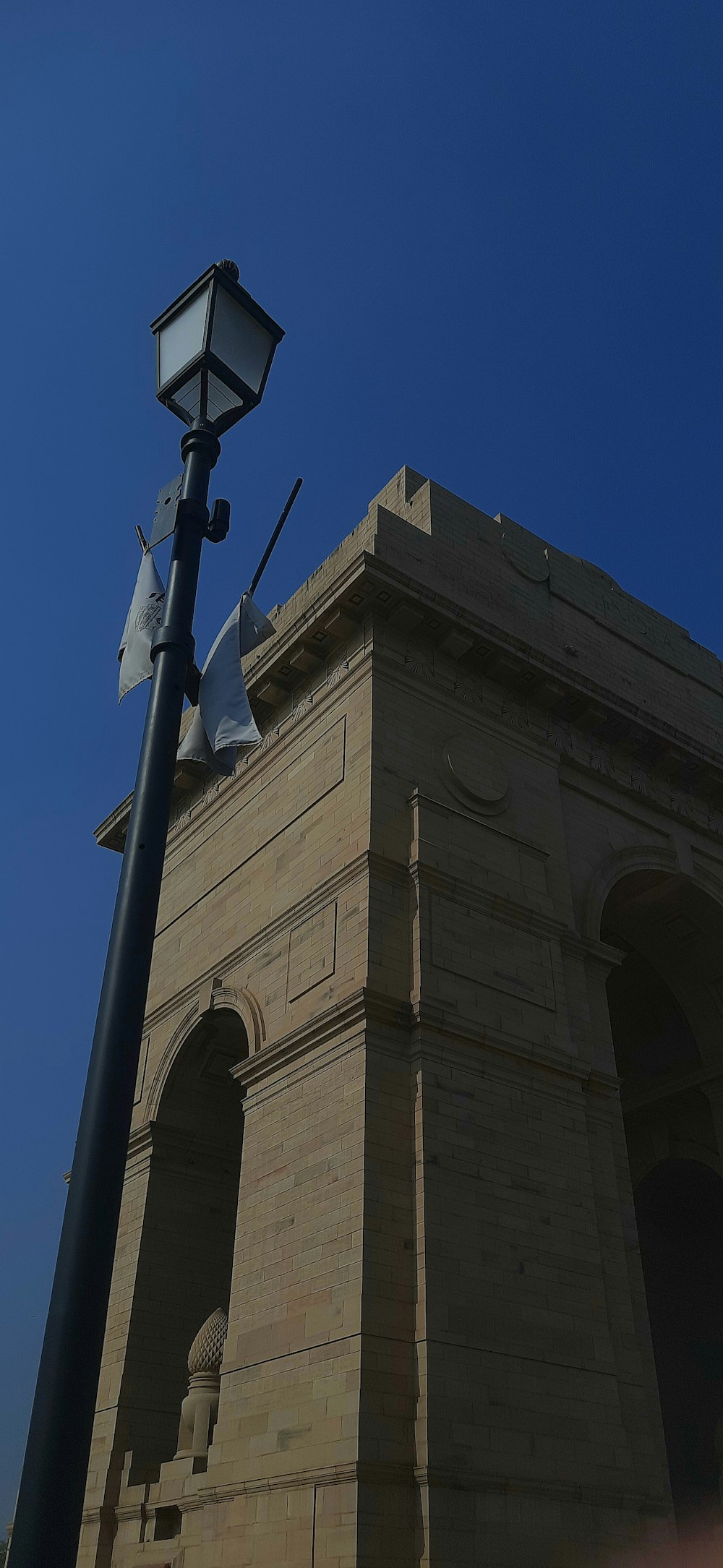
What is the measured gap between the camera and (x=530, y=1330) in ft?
42.1

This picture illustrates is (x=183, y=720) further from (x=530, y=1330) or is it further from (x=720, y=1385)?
(x=720, y=1385)

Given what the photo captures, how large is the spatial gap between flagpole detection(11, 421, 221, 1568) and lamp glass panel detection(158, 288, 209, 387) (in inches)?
43.5

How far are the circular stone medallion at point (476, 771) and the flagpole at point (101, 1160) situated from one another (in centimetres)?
1024

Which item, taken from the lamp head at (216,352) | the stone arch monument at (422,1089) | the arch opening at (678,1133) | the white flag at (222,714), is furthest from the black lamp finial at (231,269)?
the arch opening at (678,1133)

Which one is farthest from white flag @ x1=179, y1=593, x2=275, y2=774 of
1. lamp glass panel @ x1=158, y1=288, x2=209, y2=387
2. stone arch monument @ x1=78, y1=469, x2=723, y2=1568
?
stone arch monument @ x1=78, y1=469, x2=723, y2=1568

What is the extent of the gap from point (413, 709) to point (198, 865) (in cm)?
534

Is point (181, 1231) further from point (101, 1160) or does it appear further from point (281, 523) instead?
point (101, 1160)

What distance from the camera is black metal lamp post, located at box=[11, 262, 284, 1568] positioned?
4.38 meters

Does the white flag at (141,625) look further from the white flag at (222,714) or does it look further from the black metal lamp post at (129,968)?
the black metal lamp post at (129,968)

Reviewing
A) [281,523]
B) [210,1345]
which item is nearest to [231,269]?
[281,523]

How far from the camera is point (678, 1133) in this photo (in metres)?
23.2

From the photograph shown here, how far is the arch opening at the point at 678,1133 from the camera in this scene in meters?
20.6

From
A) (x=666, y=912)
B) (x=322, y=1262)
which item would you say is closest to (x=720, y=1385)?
(x=666, y=912)

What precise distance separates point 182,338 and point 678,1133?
65.2 ft
